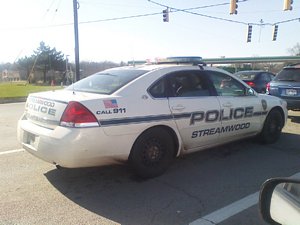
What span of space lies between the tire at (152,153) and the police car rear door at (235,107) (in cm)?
114

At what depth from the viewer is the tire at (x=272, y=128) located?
651 cm

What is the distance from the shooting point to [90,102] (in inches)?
161

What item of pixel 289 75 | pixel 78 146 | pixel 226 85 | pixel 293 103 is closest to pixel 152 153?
pixel 78 146

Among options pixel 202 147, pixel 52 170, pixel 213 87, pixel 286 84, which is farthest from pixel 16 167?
pixel 286 84

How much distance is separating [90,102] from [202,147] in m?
2.05

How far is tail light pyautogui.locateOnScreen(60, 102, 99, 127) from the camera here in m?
4.00

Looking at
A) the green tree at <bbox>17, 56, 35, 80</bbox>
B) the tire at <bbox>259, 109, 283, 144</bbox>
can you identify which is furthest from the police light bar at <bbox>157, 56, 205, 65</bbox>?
the green tree at <bbox>17, 56, 35, 80</bbox>

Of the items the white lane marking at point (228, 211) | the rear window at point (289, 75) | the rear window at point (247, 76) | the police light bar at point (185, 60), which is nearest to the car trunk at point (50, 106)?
the police light bar at point (185, 60)

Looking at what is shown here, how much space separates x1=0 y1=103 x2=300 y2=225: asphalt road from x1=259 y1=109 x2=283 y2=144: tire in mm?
→ 506

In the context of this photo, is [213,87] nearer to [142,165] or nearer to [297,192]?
[142,165]

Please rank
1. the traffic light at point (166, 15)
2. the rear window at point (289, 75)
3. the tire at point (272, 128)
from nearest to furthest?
1. the tire at point (272, 128)
2. the rear window at point (289, 75)
3. the traffic light at point (166, 15)

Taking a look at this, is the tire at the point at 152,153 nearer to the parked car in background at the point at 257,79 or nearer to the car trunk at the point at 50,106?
the car trunk at the point at 50,106

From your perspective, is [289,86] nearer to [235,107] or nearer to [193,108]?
[235,107]

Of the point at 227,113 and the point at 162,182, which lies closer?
the point at 162,182
